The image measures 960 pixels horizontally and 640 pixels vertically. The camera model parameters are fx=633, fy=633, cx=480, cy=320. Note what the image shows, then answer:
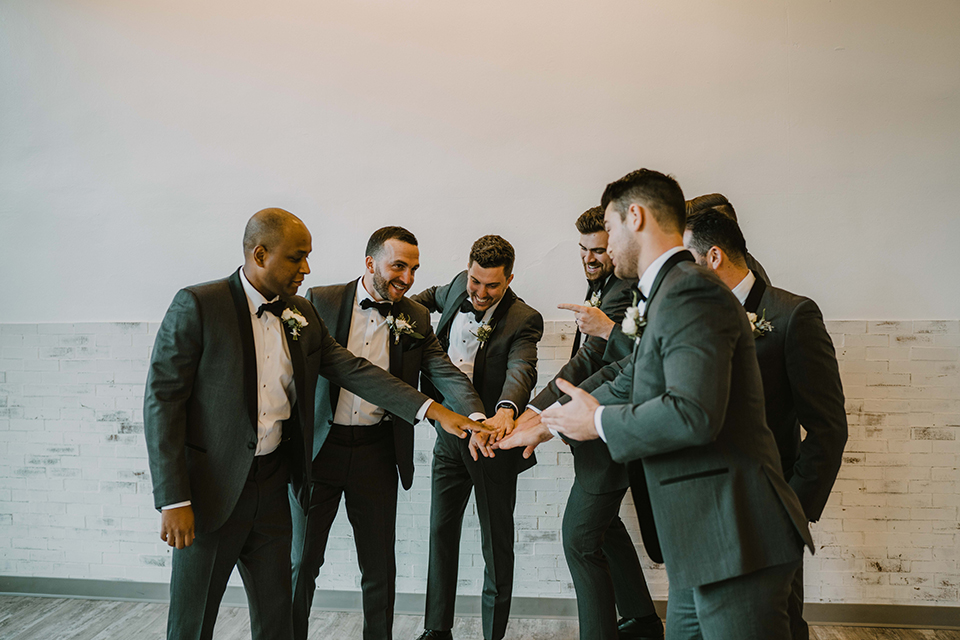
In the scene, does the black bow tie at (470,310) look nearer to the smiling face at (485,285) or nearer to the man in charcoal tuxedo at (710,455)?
the smiling face at (485,285)

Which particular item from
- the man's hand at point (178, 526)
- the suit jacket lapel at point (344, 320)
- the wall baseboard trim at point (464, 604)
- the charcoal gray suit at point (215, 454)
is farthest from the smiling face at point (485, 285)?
the wall baseboard trim at point (464, 604)

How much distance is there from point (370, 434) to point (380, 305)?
64 centimetres

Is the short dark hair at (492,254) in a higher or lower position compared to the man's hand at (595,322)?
higher

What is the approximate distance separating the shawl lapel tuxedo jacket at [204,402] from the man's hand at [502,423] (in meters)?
1.16

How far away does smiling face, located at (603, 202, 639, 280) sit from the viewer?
2.08 m

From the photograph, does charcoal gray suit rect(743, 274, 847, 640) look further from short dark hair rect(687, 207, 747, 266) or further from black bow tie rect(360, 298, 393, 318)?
black bow tie rect(360, 298, 393, 318)

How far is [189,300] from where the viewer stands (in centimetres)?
242

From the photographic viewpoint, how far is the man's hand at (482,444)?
3.08 m

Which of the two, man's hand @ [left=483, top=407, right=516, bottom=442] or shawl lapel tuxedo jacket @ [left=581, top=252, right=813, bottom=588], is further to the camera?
man's hand @ [left=483, top=407, right=516, bottom=442]

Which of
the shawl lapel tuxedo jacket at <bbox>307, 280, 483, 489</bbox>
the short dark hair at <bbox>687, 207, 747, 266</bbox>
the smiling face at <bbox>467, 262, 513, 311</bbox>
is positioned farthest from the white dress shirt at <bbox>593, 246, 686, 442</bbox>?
the smiling face at <bbox>467, 262, 513, 311</bbox>

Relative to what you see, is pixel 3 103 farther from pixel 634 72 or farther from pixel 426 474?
pixel 634 72

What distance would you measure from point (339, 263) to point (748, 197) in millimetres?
2620

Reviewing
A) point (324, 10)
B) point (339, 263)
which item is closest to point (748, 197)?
point (339, 263)

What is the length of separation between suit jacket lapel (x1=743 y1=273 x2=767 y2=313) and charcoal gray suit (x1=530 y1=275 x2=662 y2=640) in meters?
0.55
